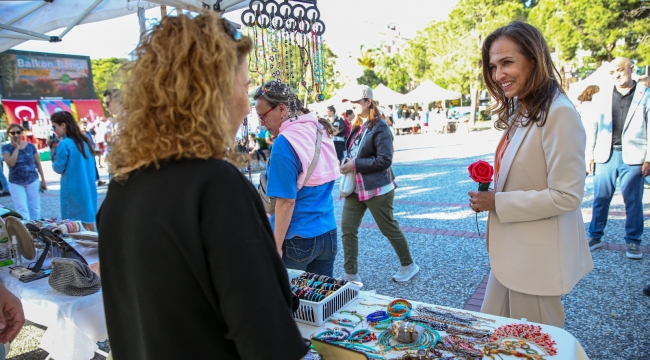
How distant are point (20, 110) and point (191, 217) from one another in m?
29.2

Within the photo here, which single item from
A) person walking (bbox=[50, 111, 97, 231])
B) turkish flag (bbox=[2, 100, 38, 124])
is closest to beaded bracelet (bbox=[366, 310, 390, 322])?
person walking (bbox=[50, 111, 97, 231])

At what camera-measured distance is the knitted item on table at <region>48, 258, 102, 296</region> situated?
7.20ft

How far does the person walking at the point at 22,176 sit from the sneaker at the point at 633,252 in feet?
26.6

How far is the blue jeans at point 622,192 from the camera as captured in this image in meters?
4.21

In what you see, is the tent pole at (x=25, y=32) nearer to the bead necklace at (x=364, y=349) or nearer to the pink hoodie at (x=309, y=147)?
the pink hoodie at (x=309, y=147)

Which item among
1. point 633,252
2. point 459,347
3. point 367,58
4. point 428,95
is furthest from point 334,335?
point 367,58

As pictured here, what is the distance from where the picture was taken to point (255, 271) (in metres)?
0.87

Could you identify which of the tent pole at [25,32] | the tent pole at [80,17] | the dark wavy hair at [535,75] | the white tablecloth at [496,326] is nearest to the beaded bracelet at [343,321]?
the white tablecloth at [496,326]

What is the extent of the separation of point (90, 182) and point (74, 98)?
26.7 meters

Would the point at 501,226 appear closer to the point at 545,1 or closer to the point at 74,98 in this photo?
the point at 545,1

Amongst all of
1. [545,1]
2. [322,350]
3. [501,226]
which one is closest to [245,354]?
[322,350]

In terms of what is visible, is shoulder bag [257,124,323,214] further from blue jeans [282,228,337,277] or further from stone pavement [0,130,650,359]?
stone pavement [0,130,650,359]

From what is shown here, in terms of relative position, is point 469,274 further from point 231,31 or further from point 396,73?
point 396,73

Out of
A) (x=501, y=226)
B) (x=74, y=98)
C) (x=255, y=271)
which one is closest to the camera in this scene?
(x=255, y=271)
